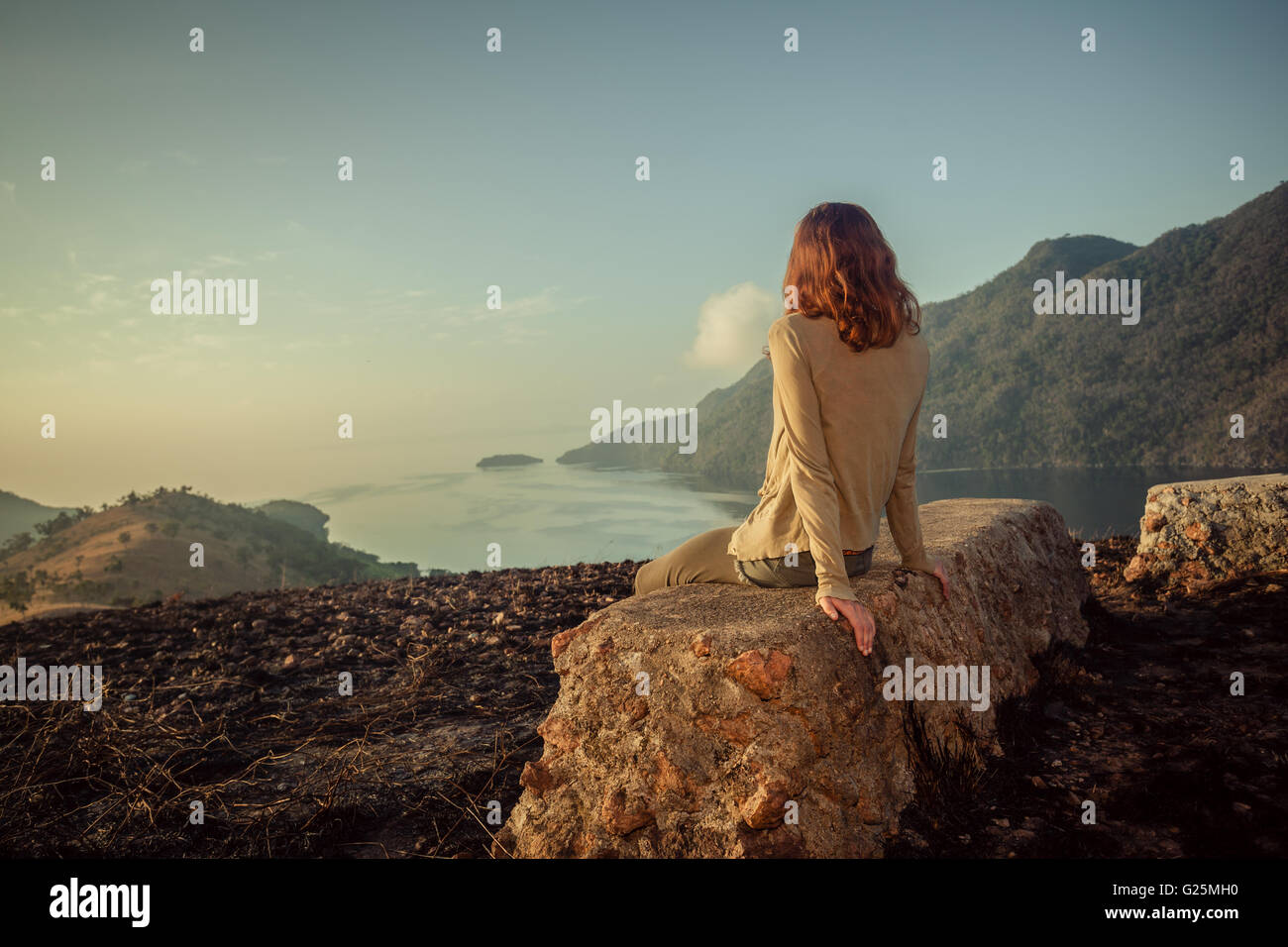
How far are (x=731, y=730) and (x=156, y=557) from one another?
1944 cm

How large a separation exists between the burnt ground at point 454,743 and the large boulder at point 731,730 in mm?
252

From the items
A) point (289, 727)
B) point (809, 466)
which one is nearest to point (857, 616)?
point (809, 466)

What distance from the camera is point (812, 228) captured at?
2586mm

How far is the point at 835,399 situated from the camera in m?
2.58

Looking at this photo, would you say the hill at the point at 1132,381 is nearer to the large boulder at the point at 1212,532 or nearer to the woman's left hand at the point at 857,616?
the large boulder at the point at 1212,532

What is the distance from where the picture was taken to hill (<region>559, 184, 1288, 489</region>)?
49.2 m

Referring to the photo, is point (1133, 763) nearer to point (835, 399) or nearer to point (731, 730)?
point (731, 730)

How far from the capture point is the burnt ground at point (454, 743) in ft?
8.43

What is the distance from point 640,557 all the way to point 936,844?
5.71m

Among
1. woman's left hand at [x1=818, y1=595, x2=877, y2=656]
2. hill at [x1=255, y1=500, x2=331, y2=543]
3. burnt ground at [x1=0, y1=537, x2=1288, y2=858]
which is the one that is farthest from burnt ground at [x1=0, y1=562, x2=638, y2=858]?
hill at [x1=255, y1=500, x2=331, y2=543]

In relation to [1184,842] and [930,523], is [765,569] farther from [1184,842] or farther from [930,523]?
[930,523]

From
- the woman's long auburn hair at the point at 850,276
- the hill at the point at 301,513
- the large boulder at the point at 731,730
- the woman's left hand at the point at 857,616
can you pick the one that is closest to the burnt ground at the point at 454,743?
the large boulder at the point at 731,730

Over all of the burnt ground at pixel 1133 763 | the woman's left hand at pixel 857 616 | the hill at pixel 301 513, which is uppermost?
the woman's left hand at pixel 857 616

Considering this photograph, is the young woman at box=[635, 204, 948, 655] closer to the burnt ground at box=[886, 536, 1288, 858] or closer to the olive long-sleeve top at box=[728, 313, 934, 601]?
the olive long-sleeve top at box=[728, 313, 934, 601]
